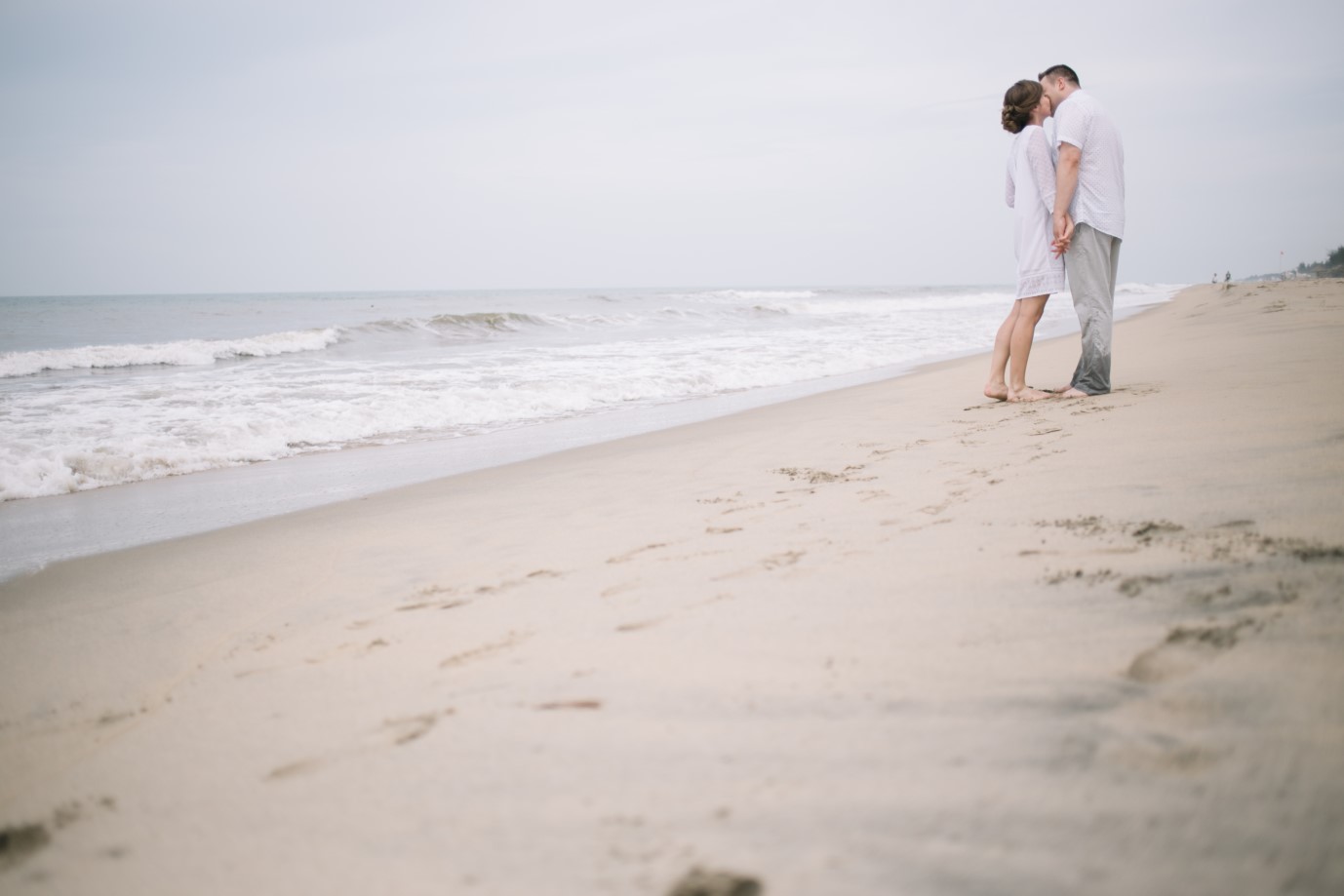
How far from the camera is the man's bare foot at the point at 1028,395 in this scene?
4.73 meters

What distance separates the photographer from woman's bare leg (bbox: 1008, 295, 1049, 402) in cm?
471

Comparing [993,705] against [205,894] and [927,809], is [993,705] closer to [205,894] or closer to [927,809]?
[927,809]

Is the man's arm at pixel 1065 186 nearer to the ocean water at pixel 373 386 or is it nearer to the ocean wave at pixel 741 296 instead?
the ocean water at pixel 373 386

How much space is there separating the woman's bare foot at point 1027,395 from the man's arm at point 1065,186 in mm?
953

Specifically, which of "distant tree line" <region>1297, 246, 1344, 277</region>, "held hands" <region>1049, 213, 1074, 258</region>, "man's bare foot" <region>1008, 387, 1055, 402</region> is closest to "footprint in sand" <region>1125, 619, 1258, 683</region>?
"man's bare foot" <region>1008, 387, 1055, 402</region>

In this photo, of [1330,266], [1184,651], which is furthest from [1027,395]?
[1330,266]

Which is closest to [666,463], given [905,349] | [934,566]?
[934,566]

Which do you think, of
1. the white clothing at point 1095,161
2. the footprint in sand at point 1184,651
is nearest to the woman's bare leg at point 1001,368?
the white clothing at point 1095,161

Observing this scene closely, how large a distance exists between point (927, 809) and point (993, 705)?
0.27 m

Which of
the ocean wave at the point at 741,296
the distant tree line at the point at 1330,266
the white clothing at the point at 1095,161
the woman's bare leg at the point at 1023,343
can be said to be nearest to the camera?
the white clothing at the point at 1095,161

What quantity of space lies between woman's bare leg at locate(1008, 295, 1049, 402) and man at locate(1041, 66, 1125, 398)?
22 centimetres

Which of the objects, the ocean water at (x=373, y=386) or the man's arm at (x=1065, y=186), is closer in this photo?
the man's arm at (x=1065, y=186)

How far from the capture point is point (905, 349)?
40.6 feet

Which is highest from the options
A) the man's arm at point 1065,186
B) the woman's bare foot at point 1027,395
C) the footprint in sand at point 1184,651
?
the man's arm at point 1065,186
